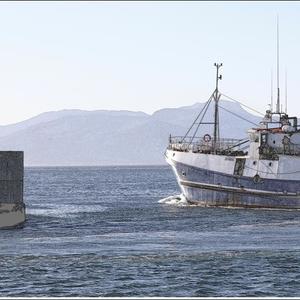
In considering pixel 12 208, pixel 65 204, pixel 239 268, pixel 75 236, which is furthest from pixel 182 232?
pixel 65 204

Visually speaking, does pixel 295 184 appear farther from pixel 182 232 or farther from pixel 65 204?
pixel 65 204

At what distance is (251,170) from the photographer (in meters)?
70.7

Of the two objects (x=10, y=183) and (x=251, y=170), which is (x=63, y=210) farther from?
(x=10, y=183)

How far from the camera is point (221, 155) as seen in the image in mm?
72812

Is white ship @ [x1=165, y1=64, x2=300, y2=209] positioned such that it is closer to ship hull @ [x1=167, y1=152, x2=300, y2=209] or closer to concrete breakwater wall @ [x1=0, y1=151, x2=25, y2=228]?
ship hull @ [x1=167, y1=152, x2=300, y2=209]

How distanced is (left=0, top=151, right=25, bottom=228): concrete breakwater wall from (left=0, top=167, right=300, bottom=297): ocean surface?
1.48 meters

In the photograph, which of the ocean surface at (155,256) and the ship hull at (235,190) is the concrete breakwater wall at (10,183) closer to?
the ocean surface at (155,256)

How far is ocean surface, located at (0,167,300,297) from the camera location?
32156 millimetres

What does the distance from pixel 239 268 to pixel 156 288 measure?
5.67 metres

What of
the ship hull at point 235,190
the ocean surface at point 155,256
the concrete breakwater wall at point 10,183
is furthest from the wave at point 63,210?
the concrete breakwater wall at point 10,183

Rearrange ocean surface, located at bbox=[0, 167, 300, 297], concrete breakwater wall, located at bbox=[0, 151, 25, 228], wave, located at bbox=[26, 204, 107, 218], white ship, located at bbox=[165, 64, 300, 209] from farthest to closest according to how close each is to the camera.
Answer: wave, located at bbox=[26, 204, 107, 218]
white ship, located at bbox=[165, 64, 300, 209]
concrete breakwater wall, located at bbox=[0, 151, 25, 228]
ocean surface, located at bbox=[0, 167, 300, 297]

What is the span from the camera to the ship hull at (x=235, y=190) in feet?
227

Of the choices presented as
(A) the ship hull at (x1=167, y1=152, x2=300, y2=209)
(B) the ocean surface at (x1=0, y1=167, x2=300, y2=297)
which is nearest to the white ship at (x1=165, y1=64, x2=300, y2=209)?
(A) the ship hull at (x1=167, y1=152, x2=300, y2=209)

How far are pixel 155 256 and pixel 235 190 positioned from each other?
32.6m
